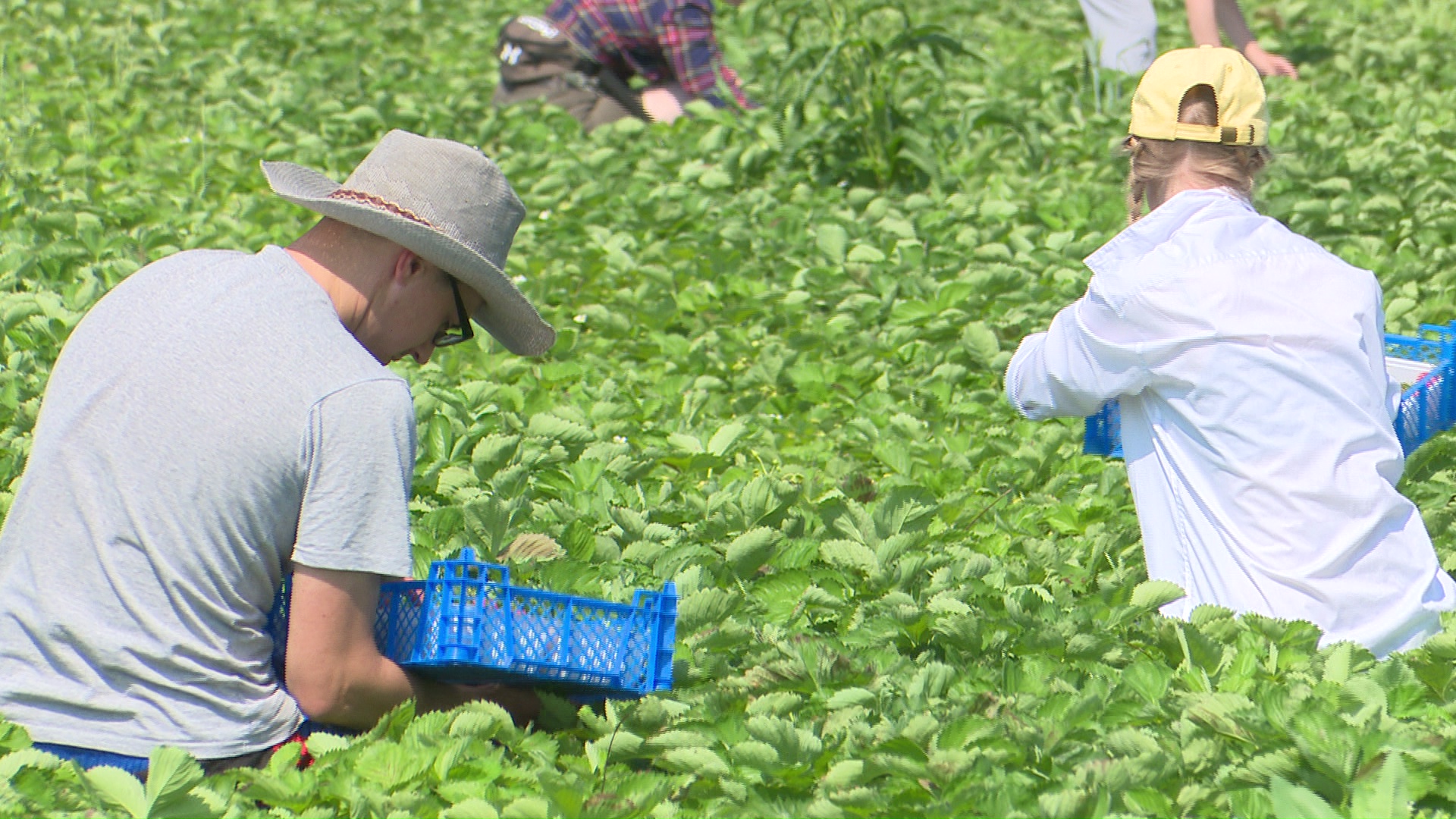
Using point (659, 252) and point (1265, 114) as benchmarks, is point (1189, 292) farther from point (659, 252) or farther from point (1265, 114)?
point (659, 252)

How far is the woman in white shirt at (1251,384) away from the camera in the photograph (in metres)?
2.64

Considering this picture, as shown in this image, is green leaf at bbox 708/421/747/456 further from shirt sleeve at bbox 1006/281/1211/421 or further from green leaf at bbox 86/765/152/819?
green leaf at bbox 86/765/152/819

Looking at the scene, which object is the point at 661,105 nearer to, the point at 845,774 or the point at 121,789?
the point at 845,774

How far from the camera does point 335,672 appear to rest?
7.84 feet

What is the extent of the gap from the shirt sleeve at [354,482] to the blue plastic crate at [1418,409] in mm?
1330

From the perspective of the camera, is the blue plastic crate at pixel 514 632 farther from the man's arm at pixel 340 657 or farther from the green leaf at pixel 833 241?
the green leaf at pixel 833 241

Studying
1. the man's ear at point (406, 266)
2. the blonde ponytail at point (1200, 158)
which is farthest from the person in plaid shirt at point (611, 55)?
the man's ear at point (406, 266)

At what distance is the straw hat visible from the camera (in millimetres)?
2467

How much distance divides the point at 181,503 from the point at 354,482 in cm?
24

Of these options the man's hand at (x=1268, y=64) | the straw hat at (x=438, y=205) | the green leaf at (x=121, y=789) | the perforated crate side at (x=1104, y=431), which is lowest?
the green leaf at (x=121, y=789)

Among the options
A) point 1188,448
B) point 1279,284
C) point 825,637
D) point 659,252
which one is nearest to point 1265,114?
point 1279,284

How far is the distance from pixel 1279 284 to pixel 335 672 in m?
1.58

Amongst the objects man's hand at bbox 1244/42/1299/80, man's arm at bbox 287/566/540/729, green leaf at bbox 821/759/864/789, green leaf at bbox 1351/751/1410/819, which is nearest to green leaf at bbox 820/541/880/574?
green leaf at bbox 821/759/864/789

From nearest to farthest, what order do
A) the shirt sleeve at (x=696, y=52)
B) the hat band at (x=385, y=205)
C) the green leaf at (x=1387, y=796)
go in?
1. the green leaf at (x=1387, y=796)
2. the hat band at (x=385, y=205)
3. the shirt sleeve at (x=696, y=52)
